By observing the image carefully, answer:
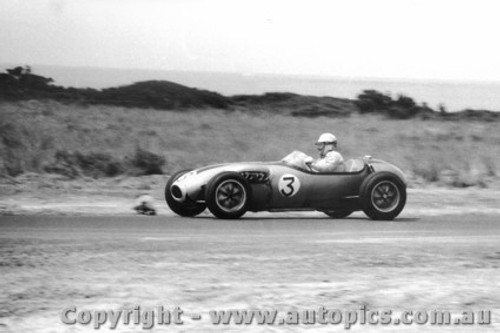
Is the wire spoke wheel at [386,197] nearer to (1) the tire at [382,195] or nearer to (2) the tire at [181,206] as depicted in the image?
(1) the tire at [382,195]

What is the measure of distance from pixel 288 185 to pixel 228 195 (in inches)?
34.4

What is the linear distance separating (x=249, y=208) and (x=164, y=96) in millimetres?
20129

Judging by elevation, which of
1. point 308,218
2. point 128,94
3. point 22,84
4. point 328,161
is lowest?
point 308,218

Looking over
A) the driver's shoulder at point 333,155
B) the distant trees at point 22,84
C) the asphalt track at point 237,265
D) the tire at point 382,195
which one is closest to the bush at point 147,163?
the distant trees at point 22,84

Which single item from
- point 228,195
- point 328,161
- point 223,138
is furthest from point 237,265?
point 223,138

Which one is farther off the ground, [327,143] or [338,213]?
[327,143]

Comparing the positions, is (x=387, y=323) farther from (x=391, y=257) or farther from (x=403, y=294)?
(x=391, y=257)

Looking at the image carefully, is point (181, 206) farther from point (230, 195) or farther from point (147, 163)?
point (147, 163)

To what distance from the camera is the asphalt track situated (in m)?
8.60

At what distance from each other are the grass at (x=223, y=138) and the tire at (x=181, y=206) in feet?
26.1

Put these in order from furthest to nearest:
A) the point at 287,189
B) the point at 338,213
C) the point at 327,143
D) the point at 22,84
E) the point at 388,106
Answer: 1. the point at 388,106
2. the point at 22,84
3. the point at 338,213
4. the point at 327,143
5. the point at 287,189

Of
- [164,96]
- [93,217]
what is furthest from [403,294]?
[164,96]

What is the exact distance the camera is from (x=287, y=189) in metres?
14.5

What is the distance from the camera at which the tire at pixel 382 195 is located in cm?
1460
